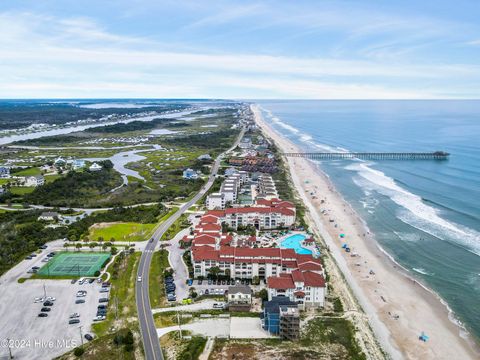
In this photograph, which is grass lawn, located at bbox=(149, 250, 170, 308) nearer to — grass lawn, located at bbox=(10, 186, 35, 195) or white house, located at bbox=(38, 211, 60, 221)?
white house, located at bbox=(38, 211, 60, 221)

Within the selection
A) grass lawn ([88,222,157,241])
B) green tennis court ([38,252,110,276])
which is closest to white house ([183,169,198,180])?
grass lawn ([88,222,157,241])

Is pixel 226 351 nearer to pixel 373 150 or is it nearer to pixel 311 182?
pixel 311 182

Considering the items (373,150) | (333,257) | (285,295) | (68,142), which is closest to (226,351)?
(285,295)

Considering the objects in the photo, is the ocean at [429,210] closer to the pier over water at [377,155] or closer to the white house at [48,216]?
the pier over water at [377,155]

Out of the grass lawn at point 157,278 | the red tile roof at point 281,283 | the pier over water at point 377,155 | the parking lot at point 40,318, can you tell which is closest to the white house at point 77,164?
the pier over water at point 377,155

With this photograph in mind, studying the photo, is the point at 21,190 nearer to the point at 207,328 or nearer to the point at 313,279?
the point at 207,328

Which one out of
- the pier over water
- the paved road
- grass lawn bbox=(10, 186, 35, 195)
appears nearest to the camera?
the paved road
